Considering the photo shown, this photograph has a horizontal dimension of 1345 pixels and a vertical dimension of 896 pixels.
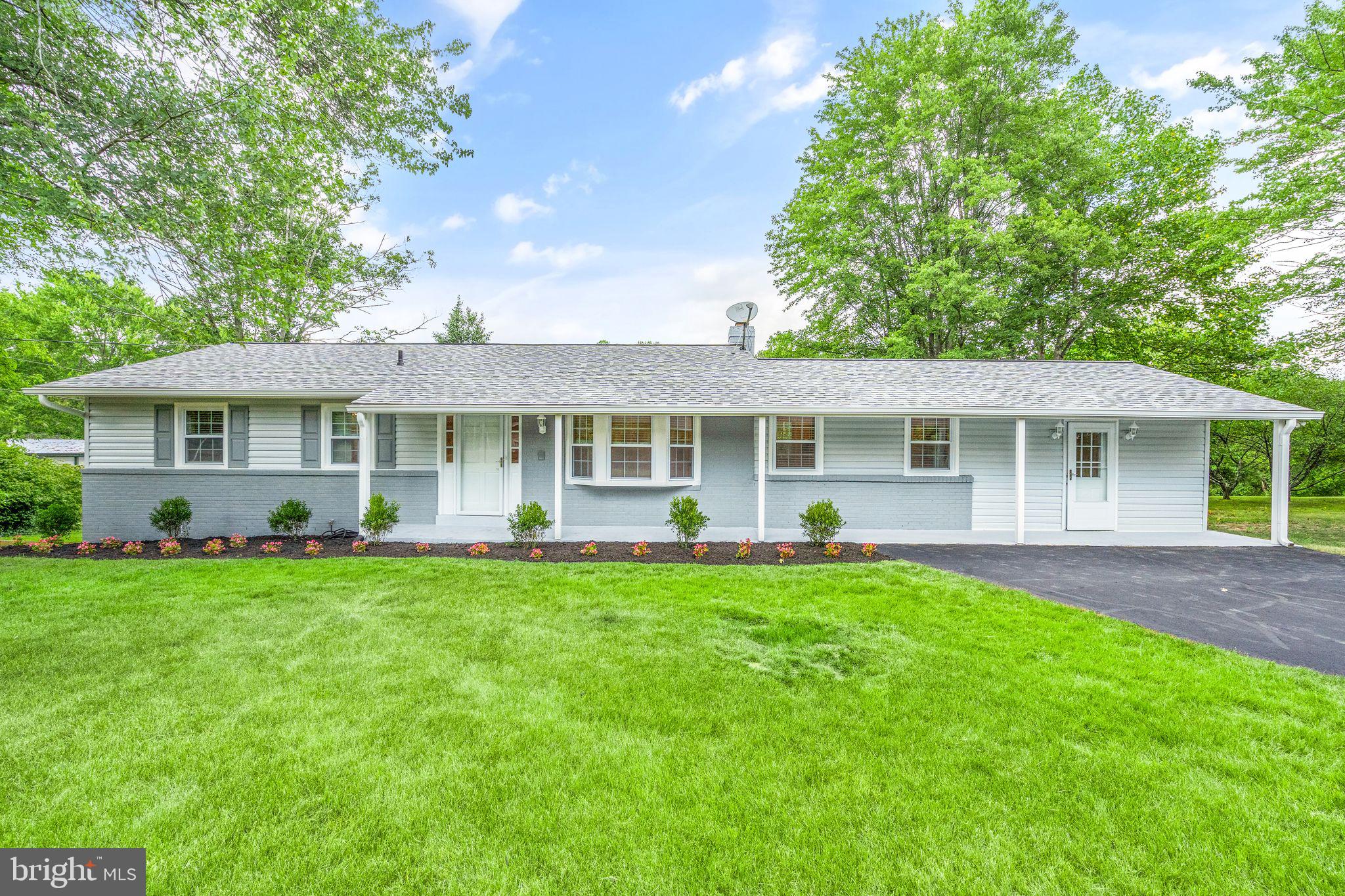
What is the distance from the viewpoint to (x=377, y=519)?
7.79 m

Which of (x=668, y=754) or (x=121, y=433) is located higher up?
(x=121, y=433)

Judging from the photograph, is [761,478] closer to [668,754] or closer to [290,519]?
[668,754]

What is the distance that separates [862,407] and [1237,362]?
1361 centimetres

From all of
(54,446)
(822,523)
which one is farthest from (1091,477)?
(54,446)

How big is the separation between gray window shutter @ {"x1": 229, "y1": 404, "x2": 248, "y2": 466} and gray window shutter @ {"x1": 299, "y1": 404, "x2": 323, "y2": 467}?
0.98m

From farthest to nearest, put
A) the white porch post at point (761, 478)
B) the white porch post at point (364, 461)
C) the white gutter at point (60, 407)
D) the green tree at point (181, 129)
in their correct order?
1. the white gutter at point (60, 407)
2. the white porch post at point (761, 478)
3. the white porch post at point (364, 461)
4. the green tree at point (181, 129)

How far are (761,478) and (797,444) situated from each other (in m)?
1.30

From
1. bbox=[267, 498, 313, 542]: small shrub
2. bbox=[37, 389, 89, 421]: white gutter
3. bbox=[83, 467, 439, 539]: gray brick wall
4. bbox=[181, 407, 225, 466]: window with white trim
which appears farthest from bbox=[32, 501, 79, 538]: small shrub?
bbox=[267, 498, 313, 542]: small shrub

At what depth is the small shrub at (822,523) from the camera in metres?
7.65

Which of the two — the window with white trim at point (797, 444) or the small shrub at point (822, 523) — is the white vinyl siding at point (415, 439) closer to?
the window with white trim at point (797, 444)

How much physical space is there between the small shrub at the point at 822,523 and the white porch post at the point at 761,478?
765 millimetres

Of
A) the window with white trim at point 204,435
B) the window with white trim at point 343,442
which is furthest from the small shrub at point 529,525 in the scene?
the window with white trim at point 204,435

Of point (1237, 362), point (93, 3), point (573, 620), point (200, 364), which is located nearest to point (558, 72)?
point (93, 3)

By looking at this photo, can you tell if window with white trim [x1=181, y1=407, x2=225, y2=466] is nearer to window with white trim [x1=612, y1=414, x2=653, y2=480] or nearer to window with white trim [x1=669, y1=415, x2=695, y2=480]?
window with white trim [x1=612, y1=414, x2=653, y2=480]
